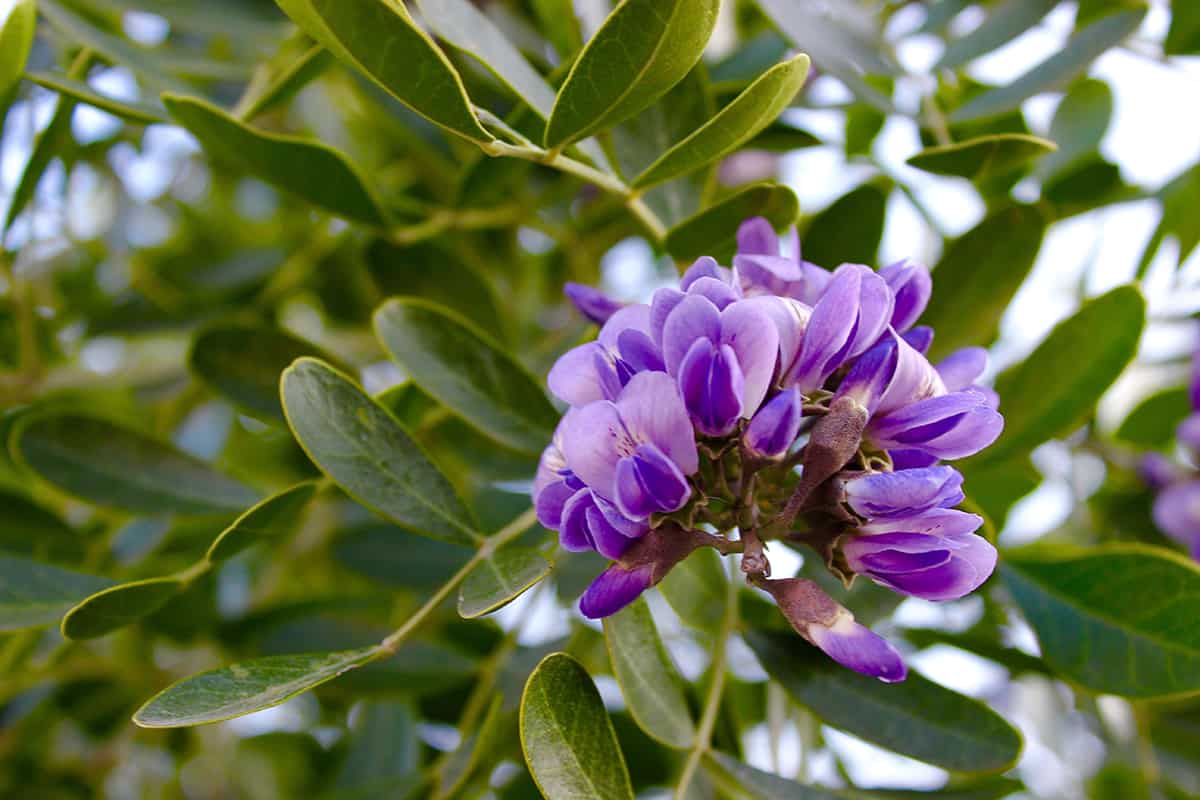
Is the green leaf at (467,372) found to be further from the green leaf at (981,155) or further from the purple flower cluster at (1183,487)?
the purple flower cluster at (1183,487)

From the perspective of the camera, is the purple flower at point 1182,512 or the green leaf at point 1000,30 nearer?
the green leaf at point 1000,30

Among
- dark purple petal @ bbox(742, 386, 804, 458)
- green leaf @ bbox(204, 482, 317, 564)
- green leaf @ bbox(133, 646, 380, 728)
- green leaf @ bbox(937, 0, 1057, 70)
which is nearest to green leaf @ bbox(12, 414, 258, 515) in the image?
green leaf @ bbox(204, 482, 317, 564)

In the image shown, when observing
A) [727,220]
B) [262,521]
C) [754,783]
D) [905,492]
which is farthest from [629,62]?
[754,783]

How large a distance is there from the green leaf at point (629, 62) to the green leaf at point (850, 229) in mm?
318

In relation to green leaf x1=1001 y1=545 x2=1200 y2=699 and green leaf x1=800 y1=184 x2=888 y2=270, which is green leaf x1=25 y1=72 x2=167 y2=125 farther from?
green leaf x1=1001 y1=545 x2=1200 y2=699

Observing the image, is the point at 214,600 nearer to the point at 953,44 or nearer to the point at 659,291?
the point at 659,291

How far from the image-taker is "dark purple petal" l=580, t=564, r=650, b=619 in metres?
0.67

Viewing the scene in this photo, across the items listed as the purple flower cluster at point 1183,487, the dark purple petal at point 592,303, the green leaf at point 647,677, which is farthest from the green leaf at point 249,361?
the purple flower cluster at point 1183,487

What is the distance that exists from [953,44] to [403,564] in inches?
33.9

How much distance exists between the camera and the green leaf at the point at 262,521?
31.2 inches

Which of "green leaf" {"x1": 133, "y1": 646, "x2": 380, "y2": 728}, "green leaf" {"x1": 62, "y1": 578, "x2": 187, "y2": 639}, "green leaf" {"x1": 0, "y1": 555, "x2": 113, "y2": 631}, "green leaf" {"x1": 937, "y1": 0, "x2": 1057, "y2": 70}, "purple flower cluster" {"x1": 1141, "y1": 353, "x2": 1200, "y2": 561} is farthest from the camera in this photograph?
"purple flower cluster" {"x1": 1141, "y1": 353, "x2": 1200, "y2": 561}

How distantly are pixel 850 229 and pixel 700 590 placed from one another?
14.7 inches

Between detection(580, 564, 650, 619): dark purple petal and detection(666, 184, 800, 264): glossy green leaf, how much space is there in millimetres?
313

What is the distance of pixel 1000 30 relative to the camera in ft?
3.59
